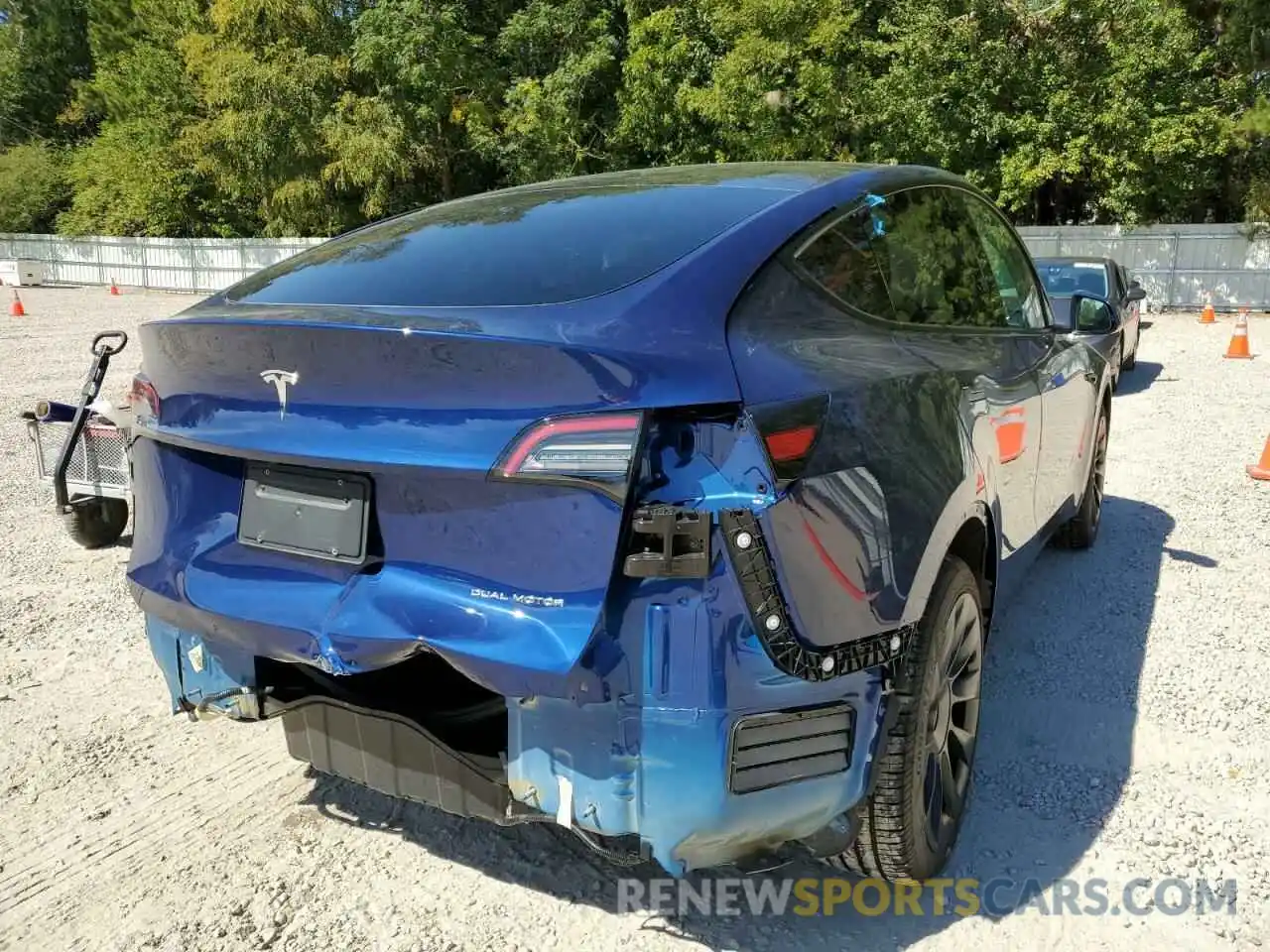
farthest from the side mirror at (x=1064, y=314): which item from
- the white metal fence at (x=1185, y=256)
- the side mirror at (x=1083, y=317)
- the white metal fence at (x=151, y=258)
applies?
the white metal fence at (x=151, y=258)

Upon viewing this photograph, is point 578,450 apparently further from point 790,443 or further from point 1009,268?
point 1009,268

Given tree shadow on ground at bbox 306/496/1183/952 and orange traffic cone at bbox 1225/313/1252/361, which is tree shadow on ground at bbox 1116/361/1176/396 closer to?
orange traffic cone at bbox 1225/313/1252/361

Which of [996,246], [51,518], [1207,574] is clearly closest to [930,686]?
[996,246]

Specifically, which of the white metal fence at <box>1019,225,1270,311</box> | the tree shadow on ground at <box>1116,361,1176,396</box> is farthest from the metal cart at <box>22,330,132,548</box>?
the white metal fence at <box>1019,225,1270,311</box>

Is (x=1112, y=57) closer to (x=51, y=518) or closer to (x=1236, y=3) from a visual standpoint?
(x=1236, y=3)

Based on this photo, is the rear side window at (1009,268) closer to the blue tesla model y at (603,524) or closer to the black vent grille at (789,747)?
the blue tesla model y at (603,524)

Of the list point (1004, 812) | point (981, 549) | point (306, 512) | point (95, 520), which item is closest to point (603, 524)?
point (306, 512)

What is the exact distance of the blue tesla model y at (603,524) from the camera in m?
1.79

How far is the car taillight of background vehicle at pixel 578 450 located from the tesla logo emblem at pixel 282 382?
551mm

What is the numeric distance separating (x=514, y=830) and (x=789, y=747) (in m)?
1.12

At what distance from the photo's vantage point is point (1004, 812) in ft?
9.21

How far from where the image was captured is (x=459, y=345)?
187 centimetres

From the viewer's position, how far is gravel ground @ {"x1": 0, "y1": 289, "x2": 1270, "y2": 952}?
2342 millimetres

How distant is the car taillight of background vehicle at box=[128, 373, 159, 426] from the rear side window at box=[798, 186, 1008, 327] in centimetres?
158
